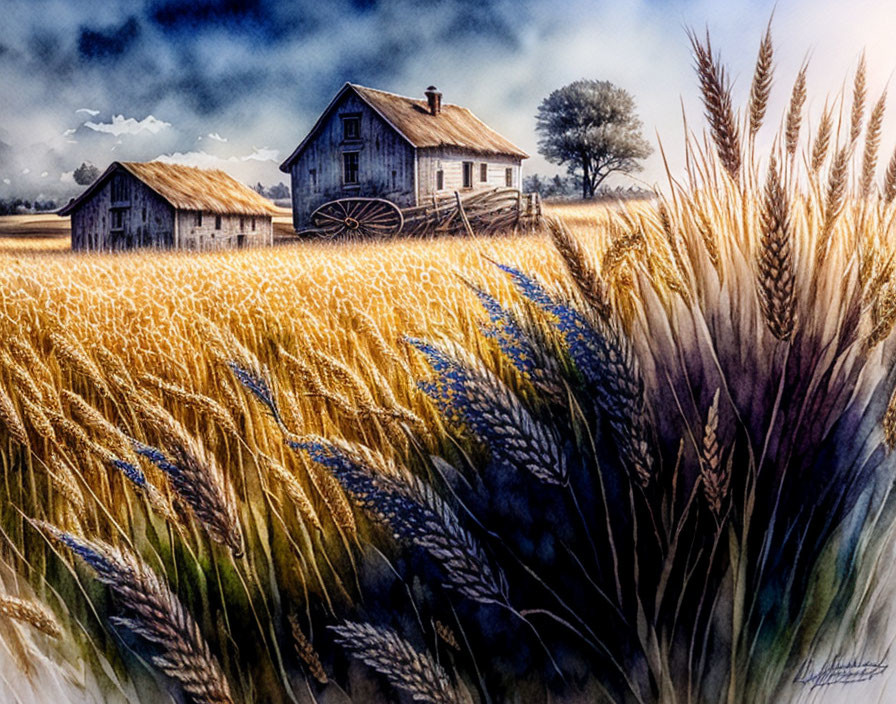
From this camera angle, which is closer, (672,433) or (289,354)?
(289,354)

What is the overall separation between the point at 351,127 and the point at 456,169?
213 millimetres

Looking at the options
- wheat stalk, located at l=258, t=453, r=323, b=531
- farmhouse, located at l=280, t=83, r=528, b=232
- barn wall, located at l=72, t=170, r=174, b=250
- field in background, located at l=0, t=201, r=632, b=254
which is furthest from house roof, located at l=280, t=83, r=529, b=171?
wheat stalk, located at l=258, t=453, r=323, b=531

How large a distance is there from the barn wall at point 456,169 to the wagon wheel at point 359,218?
7cm

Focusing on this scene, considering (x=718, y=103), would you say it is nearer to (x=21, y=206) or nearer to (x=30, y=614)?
(x=21, y=206)

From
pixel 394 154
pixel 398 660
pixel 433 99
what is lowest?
pixel 398 660

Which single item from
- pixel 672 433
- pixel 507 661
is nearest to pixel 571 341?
pixel 672 433

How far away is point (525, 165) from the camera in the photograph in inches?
54.9

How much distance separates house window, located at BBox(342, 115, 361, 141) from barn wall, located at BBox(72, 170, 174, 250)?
351 mm

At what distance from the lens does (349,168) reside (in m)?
1.38

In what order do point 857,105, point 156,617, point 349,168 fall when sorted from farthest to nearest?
point 857,105 → point 349,168 → point 156,617

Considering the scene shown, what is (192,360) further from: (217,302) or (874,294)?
(874,294)

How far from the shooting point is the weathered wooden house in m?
1.31

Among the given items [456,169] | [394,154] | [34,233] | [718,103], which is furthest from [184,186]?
[718,103]

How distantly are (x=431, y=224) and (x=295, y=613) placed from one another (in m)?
0.77
